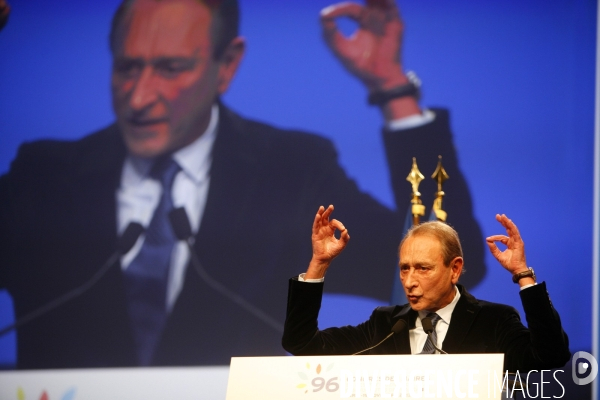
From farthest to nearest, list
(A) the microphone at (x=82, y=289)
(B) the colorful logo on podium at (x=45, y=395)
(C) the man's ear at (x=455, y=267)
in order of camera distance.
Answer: (A) the microphone at (x=82, y=289) → (B) the colorful logo on podium at (x=45, y=395) → (C) the man's ear at (x=455, y=267)

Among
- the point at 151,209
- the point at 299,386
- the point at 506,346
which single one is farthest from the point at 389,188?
the point at 299,386

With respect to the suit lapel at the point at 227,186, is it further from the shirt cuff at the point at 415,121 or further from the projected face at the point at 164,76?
the shirt cuff at the point at 415,121

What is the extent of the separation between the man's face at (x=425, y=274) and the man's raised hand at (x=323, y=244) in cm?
20

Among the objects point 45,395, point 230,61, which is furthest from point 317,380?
point 230,61

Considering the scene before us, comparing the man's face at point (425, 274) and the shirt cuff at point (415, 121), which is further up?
the shirt cuff at point (415, 121)

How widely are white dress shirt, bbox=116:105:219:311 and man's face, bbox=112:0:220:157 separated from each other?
0.06 metres

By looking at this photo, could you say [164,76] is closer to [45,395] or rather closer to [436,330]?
[45,395]

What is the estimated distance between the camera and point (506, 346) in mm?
2264

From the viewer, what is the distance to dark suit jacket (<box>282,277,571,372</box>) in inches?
83.9

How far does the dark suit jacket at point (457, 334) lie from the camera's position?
6.99 feet

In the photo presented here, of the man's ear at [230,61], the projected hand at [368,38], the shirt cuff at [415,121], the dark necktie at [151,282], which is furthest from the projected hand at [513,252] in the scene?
the man's ear at [230,61]

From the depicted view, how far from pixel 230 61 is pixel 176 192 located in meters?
0.82

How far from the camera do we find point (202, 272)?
162 inches

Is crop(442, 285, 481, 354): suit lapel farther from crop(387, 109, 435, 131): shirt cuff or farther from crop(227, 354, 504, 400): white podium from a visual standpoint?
crop(387, 109, 435, 131): shirt cuff
